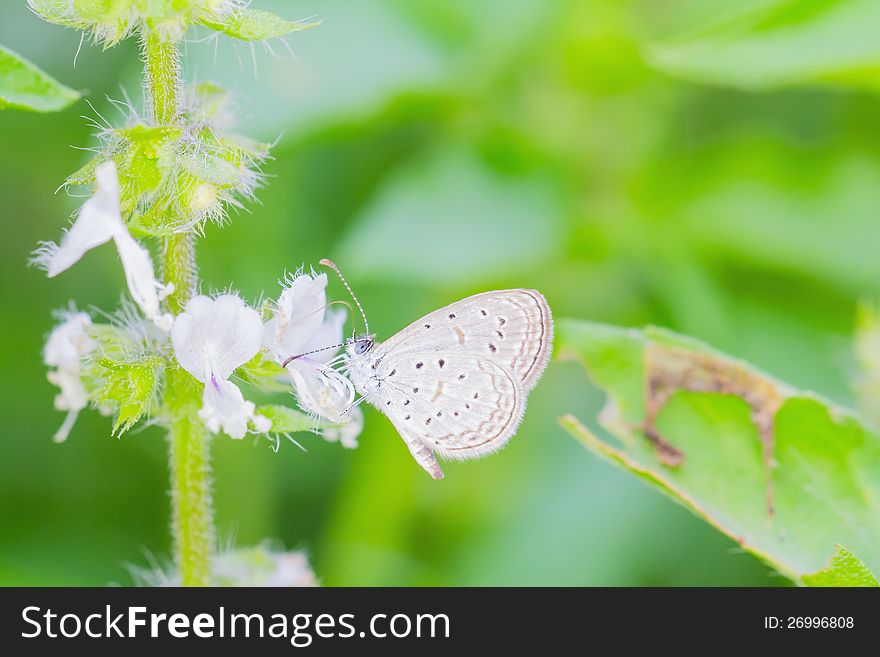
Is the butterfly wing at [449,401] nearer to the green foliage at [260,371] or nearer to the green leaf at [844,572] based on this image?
the green foliage at [260,371]

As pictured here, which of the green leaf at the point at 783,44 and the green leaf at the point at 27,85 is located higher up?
the green leaf at the point at 783,44

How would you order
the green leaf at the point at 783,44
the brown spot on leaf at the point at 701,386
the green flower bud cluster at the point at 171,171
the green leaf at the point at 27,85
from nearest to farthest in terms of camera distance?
the green leaf at the point at 27,85 < the green flower bud cluster at the point at 171,171 < the brown spot on leaf at the point at 701,386 < the green leaf at the point at 783,44

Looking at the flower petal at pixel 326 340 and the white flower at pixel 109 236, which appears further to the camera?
the flower petal at pixel 326 340

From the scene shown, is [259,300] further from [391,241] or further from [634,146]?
[634,146]

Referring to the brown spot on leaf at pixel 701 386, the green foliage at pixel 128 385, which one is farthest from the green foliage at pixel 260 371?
the brown spot on leaf at pixel 701 386

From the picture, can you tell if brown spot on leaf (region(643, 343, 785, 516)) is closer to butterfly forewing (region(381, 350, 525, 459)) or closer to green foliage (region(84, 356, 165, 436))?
butterfly forewing (region(381, 350, 525, 459))
